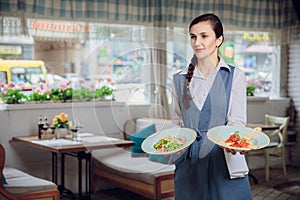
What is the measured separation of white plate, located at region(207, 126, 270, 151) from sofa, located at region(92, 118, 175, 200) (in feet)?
5.90

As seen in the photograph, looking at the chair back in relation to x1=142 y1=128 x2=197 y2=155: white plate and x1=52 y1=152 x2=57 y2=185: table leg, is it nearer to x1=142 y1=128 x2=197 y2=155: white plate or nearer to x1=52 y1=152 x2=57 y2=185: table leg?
x1=52 y1=152 x2=57 y2=185: table leg

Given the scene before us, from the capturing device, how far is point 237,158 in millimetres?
2008

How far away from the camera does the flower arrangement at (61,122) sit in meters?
4.99

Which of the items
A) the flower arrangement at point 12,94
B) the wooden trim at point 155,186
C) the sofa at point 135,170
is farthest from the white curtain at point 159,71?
the flower arrangement at point 12,94

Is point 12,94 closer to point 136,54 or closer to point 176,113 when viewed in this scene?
point 136,54

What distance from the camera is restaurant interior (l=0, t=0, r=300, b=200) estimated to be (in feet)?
15.9

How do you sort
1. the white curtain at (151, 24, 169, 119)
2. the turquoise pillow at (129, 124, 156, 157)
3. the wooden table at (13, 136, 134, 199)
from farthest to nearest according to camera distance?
the white curtain at (151, 24, 169, 119) → the turquoise pillow at (129, 124, 156, 157) → the wooden table at (13, 136, 134, 199)

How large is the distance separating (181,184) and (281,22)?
5576mm

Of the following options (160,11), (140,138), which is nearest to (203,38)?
(140,138)

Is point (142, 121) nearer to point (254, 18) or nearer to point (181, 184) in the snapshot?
point (254, 18)

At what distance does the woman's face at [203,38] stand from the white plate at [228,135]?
32 cm

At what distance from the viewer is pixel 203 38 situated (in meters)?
1.98

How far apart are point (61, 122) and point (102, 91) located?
0.83m

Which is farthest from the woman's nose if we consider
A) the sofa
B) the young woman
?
the sofa
